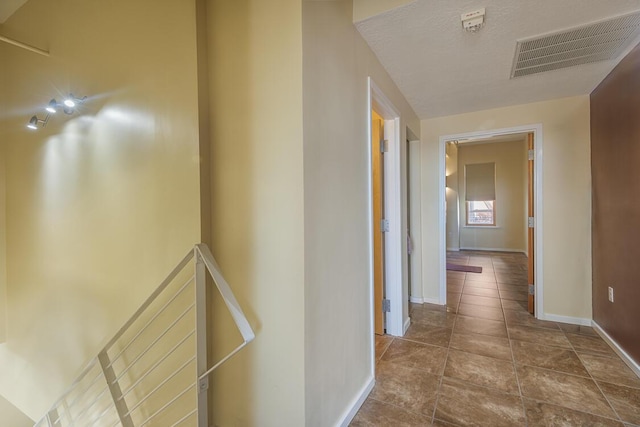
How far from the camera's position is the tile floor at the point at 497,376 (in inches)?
64.3

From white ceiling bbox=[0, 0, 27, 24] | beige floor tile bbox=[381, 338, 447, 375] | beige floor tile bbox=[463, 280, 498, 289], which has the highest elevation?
white ceiling bbox=[0, 0, 27, 24]

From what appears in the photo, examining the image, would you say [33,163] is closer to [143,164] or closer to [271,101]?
[143,164]

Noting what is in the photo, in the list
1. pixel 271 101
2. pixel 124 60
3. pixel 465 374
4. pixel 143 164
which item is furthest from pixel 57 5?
pixel 465 374

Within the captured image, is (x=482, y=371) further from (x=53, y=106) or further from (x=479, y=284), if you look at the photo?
(x=53, y=106)

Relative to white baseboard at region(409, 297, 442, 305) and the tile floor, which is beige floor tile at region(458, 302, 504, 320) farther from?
white baseboard at region(409, 297, 442, 305)

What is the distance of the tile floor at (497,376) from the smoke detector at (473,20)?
93.9 inches

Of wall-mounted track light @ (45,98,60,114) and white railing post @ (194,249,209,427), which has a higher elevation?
wall-mounted track light @ (45,98,60,114)

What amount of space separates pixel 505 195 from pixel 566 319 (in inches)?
201

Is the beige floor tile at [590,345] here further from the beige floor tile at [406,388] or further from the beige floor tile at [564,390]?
the beige floor tile at [406,388]

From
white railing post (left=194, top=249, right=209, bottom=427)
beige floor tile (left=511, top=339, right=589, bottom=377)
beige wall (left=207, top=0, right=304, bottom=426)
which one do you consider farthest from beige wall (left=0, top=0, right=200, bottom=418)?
beige floor tile (left=511, top=339, right=589, bottom=377)

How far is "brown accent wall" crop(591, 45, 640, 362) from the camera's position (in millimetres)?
2010

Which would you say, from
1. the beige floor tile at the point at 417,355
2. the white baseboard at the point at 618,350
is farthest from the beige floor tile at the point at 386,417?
the white baseboard at the point at 618,350

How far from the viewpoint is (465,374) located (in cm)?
204

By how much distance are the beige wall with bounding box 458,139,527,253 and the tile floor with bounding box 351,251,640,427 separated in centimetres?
471
